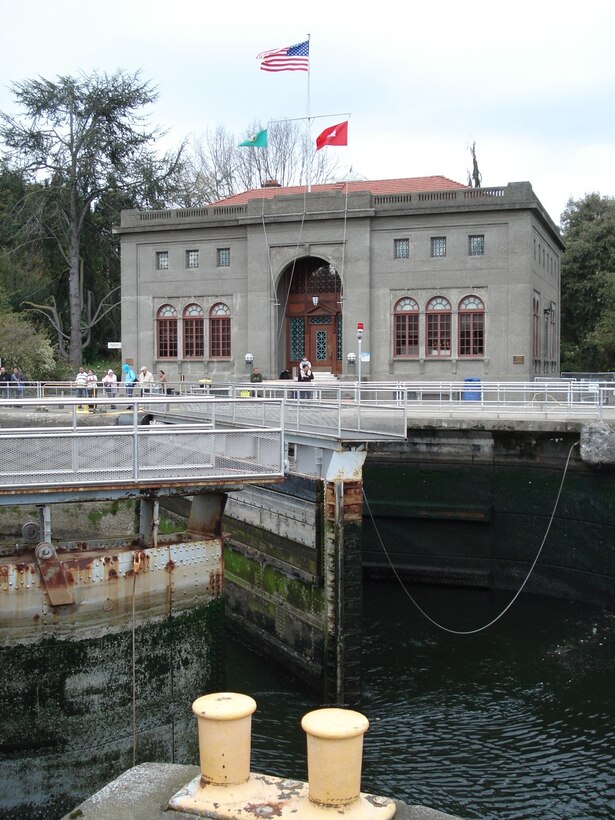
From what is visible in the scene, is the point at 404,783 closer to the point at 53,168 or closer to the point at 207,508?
the point at 207,508

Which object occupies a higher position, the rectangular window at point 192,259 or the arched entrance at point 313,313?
the rectangular window at point 192,259

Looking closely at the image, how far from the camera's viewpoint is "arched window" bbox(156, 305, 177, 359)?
41281 millimetres

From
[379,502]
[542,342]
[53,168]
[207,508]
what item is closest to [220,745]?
[207,508]

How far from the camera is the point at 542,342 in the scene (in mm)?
40938

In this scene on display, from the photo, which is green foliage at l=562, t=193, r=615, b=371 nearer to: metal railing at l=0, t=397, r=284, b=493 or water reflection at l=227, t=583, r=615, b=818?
water reflection at l=227, t=583, r=615, b=818

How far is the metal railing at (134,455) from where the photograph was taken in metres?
11.2

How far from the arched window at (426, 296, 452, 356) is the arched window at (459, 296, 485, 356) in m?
0.55

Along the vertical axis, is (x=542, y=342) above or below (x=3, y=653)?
above

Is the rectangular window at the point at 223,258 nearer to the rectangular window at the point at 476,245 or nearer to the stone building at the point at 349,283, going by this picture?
the stone building at the point at 349,283

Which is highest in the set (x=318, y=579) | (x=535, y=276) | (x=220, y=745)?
(x=535, y=276)

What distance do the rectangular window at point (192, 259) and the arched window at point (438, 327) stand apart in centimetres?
1088

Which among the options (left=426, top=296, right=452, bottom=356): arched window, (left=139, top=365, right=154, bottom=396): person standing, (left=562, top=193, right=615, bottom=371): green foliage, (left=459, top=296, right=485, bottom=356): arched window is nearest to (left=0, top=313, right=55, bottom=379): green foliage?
(left=139, top=365, right=154, bottom=396): person standing

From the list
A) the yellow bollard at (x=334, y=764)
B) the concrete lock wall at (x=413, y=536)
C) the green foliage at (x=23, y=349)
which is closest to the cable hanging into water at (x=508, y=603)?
the concrete lock wall at (x=413, y=536)

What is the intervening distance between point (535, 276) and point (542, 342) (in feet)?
15.4
